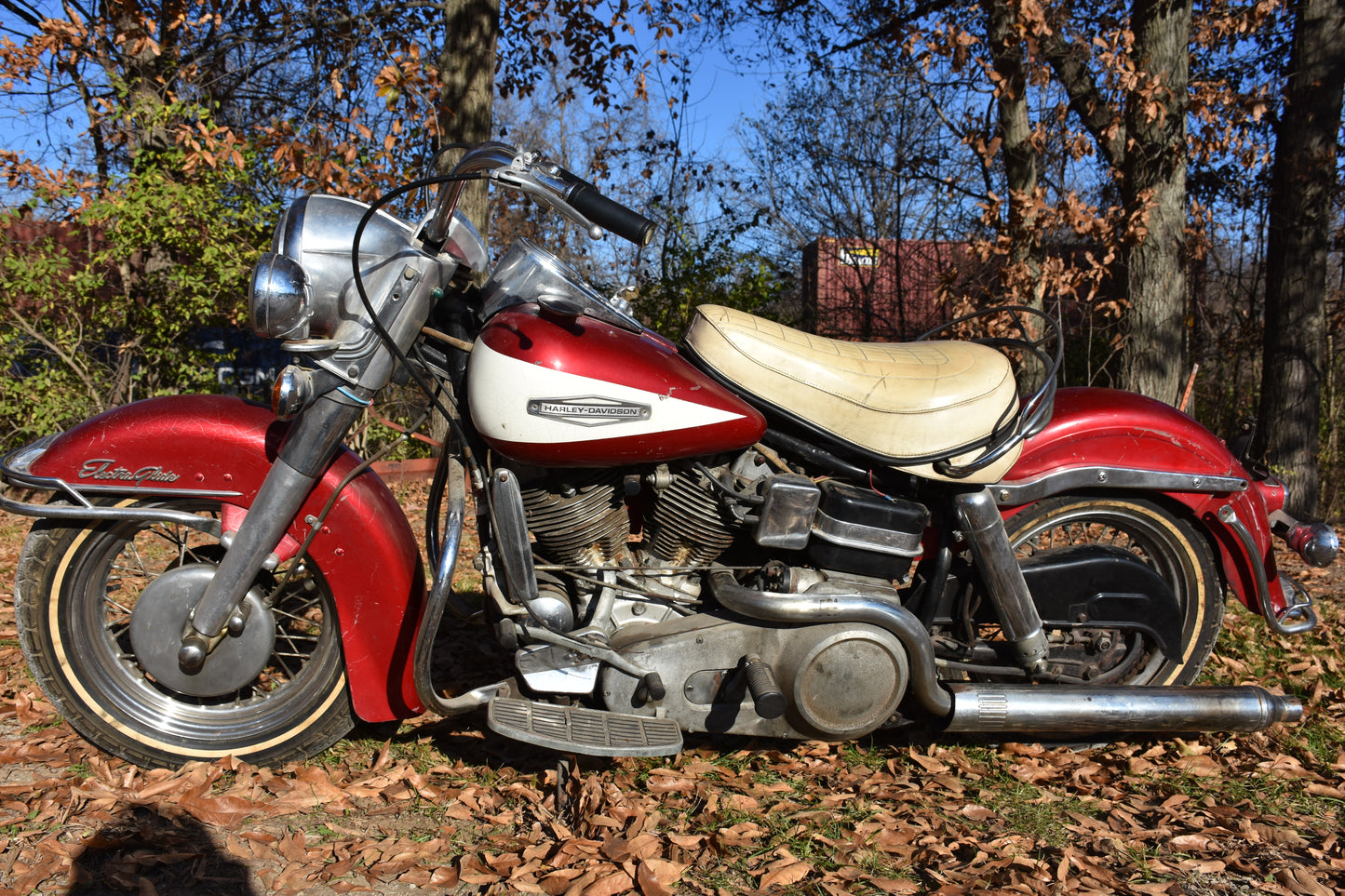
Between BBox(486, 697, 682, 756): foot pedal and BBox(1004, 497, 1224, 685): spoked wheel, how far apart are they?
1.40m

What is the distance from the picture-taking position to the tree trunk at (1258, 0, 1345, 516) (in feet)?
22.5

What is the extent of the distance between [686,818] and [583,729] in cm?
43

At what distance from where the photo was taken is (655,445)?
→ 7.98 ft

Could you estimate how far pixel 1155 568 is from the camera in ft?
10.2

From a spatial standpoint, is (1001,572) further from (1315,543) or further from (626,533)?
(626,533)

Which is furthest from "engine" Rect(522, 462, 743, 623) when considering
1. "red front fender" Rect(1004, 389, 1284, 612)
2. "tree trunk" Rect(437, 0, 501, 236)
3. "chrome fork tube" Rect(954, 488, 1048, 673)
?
"tree trunk" Rect(437, 0, 501, 236)

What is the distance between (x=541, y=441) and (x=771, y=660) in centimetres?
97

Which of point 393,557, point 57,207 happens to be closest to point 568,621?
point 393,557

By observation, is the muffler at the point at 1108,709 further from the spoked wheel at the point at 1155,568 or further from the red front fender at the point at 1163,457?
the red front fender at the point at 1163,457

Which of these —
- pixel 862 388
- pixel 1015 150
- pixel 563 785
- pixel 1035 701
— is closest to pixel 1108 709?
pixel 1035 701

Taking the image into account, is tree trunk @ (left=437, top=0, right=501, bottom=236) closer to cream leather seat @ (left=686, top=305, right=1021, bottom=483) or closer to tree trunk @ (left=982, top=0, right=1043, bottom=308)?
tree trunk @ (left=982, top=0, right=1043, bottom=308)

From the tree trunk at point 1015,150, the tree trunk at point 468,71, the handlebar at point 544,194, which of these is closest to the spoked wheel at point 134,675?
the handlebar at point 544,194

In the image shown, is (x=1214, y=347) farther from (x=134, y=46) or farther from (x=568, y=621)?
(x=134, y=46)

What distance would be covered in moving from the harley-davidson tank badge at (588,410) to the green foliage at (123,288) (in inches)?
196
